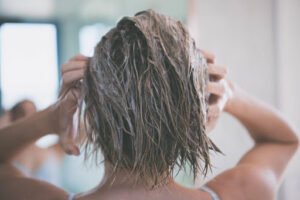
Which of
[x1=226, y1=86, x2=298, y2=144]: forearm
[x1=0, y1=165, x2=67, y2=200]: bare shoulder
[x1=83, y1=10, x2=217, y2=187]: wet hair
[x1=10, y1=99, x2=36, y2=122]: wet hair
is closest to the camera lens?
[x1=83, y1=10, x2=217, y2=187]: wet hair

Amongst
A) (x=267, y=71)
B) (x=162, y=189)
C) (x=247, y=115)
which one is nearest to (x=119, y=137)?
(x=162, y=189)

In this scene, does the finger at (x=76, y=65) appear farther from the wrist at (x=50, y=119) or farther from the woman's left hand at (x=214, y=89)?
the woman's left hand at (x=214, y=89)

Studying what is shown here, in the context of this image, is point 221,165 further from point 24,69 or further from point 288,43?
point 24,69

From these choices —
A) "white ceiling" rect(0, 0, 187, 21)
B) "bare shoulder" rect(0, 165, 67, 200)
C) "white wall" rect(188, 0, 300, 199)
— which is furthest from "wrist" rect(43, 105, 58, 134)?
"white wall" rect(188, 0, 300, 199)

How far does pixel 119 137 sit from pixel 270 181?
347mm

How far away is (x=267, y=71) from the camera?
1.24 metres

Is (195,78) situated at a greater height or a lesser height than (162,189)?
greater

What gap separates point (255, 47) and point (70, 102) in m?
0.77

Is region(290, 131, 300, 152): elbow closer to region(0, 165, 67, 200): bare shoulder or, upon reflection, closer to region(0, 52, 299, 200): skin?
region(0, 52, 299, 200): skin

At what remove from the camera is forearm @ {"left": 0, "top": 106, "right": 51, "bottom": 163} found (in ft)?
2.51

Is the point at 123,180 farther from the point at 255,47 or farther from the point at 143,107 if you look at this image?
the point at 255,47

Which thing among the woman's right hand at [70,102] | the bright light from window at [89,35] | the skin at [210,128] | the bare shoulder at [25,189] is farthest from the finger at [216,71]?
the bright light from window at [89,35]

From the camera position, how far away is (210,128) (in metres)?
0.76

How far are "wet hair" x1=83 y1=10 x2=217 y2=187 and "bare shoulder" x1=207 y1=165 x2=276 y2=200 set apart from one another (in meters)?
0.13
